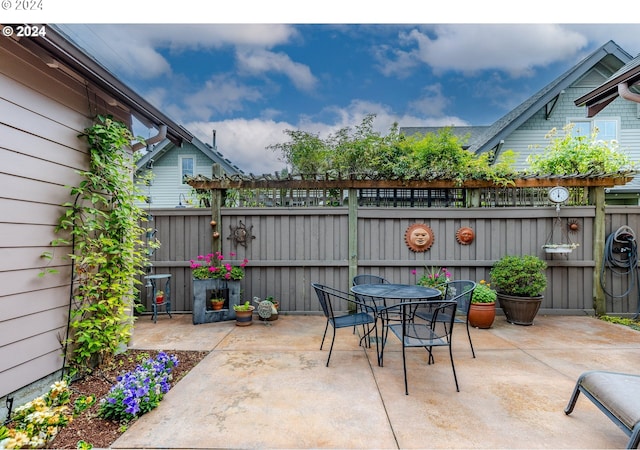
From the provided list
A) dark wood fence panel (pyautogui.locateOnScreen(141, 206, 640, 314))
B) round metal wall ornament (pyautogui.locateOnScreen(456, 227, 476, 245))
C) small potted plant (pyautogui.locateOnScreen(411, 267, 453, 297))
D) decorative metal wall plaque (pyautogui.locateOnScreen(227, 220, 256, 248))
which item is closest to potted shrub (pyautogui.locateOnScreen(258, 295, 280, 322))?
dark wood fence panel (pyautogui.locateOnScreen(141, 206, 640, 314))

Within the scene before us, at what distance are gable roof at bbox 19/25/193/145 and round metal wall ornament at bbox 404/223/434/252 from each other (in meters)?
3.64

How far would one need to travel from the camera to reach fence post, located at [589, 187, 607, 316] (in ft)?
14.7

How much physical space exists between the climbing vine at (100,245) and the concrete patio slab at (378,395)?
2.54ft

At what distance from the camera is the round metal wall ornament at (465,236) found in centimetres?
459

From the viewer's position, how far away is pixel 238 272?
436 centimetres

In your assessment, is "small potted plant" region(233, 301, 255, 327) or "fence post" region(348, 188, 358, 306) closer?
"small potted plant" region(233, 301, 255, 327)

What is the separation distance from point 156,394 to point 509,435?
2.33 m

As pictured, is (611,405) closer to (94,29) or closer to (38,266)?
(38,266)

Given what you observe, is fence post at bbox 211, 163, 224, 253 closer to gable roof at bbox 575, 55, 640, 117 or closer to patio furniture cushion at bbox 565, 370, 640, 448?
patio furniture cushion at bbox 565, 370, 640, 448

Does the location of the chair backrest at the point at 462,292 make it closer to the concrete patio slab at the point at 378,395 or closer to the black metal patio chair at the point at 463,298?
the black metal patio chair at the point at 463,298

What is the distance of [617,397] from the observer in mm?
1645

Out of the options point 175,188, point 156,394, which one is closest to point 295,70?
point 175,188

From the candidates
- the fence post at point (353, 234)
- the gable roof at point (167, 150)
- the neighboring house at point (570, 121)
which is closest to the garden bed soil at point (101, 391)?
the fence post at point (353, 234)
